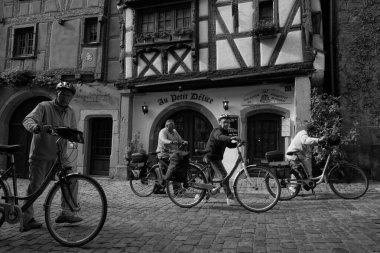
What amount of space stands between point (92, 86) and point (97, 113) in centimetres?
106

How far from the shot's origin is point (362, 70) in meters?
10.0

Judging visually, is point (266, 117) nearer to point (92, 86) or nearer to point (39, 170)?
point (92, 86)

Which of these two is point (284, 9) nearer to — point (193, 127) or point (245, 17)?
point (245, 17)

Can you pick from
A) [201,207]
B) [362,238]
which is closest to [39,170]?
[201,207]

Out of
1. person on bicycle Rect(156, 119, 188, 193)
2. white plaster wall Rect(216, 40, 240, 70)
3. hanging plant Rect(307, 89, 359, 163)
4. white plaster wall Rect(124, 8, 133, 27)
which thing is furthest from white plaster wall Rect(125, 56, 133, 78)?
hanging plant Rect(307, 89, 359, 163)

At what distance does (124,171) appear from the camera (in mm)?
11219

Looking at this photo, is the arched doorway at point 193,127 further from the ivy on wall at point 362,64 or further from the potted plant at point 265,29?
the ivy on wall at point 362,64

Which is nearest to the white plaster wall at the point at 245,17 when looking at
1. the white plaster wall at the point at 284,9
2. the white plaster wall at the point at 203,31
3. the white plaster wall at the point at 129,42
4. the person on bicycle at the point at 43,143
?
the white plaster wall at the point at 284,9

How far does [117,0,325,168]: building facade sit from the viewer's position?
967 cm

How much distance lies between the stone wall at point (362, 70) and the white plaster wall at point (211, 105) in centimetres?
176

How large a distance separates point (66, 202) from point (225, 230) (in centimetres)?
191

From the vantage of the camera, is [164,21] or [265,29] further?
[164,21]

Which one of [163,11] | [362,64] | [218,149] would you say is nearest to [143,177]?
[218,149]

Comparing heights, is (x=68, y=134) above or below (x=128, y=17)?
below
